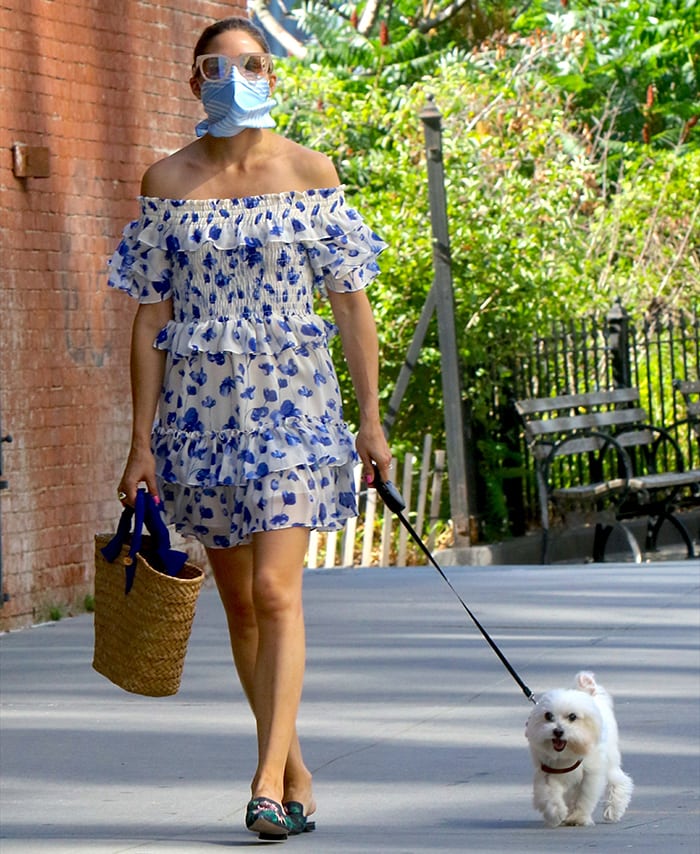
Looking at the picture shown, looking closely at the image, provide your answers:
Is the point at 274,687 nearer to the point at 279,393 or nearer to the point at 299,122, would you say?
the point at 279,393

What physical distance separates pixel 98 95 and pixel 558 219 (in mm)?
8532

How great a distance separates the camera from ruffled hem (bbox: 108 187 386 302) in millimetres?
4977

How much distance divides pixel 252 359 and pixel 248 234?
12.3 inches

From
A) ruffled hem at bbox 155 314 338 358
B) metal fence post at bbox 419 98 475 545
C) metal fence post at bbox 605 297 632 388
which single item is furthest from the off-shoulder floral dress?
metal fence post at bbox 605 297 632 388

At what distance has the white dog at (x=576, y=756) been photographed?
4941 mm

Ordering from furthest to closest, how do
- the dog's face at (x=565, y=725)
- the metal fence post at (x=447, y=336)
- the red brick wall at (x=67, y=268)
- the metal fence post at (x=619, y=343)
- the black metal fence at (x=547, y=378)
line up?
the metal fence post at (x=619, y=343) → the black metal fence at (x=547, y=378) → the metal fence post at (x=447, y=336) → the red brick wall at (x=67, y=268) → the dog's face at (x=565, y=725)

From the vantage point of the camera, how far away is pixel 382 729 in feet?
21.9

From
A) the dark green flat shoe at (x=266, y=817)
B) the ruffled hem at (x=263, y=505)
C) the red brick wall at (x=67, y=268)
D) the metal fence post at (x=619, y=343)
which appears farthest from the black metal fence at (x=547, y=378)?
the dark green flat shoe at (x=266, y=817)

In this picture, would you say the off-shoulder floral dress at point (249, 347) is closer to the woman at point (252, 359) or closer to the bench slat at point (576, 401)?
the woman at point (252, 359)

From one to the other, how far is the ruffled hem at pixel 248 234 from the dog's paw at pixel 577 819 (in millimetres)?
1460

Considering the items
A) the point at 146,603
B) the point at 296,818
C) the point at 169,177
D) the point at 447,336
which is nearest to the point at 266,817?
the point at 296,818

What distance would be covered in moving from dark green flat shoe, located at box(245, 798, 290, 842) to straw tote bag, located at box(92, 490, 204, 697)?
0.39m

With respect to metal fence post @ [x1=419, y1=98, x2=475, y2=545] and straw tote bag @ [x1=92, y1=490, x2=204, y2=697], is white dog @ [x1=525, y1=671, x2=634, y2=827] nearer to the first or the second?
straw tote bag @ [x1=92, y1=490, x2=204, y2=697]

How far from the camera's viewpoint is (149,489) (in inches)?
199
